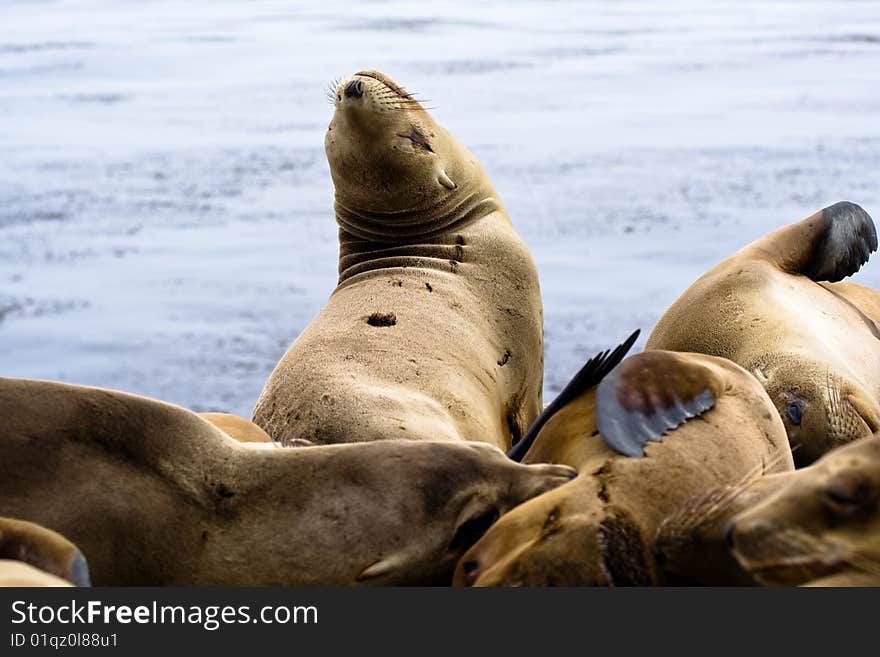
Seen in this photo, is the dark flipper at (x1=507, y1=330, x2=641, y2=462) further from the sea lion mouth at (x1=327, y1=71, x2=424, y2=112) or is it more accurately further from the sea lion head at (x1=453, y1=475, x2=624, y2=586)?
the sea lion mouth at (x1=327, y1=71, x2=424, y2=112)

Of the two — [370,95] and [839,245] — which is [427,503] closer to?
[370,95]

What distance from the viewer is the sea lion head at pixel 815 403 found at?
3.22m

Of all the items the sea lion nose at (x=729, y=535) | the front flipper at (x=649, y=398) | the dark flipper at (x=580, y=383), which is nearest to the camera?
the sea lion nose at (x=729, y=535)

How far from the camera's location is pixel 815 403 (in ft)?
10.8

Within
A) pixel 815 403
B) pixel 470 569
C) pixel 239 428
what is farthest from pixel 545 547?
pixel 815 403

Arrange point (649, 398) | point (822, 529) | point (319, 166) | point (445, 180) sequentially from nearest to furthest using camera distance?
point (822, 529) → point (649, 398) → point (445, 180) → point (319, 166)

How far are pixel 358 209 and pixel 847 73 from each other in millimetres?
10232

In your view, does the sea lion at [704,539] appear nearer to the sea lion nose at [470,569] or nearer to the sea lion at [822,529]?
the sea lion at [822,529]

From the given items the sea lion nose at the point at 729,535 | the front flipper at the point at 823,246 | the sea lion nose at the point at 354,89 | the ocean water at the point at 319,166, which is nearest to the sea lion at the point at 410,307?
the sea lion nose at the point at 354,89

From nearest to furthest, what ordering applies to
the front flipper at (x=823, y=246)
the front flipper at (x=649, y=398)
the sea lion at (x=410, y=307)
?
the front flipper at (x=649, y=398) → the sea lion at (x=410, y=307) → the front flipper at (x=823, y=246)

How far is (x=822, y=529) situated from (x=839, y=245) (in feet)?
8.28

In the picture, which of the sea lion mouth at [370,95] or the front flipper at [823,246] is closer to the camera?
the sea lion mouth at [370,95]

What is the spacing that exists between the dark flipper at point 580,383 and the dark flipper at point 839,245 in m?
1.53

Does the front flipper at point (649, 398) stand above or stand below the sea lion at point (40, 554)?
above
